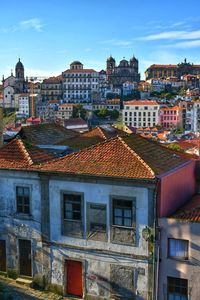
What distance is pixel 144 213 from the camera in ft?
45.6

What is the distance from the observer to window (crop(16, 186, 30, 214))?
15914 mm

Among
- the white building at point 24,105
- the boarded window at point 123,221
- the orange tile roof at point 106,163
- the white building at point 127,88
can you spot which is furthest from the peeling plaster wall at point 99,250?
the white building at point 127,88

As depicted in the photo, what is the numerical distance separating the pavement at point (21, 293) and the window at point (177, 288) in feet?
12.1

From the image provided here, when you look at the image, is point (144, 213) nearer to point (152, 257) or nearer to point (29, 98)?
point (152, 257)

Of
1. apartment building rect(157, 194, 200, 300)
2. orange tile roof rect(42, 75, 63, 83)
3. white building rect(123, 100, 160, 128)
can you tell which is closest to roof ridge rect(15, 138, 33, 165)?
apartment building rect(157, 194, 200, 300)

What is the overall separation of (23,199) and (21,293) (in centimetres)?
321

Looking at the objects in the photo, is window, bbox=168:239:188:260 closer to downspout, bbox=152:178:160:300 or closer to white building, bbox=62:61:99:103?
downspout, bbox=152:178:160:300

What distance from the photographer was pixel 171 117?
130 m

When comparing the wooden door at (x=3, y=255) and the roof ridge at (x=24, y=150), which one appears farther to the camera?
the wooden door at (x=3, y=255)

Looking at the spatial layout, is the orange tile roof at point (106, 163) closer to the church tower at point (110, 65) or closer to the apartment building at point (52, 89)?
the apartment building at point (52, 89)

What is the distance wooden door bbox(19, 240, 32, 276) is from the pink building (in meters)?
114

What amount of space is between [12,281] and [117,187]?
219 inches

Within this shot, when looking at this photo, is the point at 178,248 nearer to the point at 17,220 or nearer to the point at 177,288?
the point at 177,288

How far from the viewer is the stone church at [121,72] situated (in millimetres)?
183500
